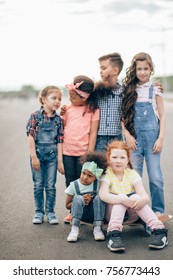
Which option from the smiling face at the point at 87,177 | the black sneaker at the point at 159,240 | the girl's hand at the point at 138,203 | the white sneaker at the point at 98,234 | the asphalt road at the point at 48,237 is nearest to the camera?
the asphalt road at the point at 48,237

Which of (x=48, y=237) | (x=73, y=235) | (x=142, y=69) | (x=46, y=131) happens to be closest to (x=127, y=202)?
(x=73, y=235)

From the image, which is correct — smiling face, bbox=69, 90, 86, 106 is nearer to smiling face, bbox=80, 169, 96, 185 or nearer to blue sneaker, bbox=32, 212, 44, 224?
smiling face, bbox=80, 169, 96, 185

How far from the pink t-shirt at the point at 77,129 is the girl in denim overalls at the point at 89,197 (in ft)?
0.83

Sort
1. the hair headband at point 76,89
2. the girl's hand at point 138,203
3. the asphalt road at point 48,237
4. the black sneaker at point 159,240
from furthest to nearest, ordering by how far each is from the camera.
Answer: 1. the hair headband at point 76,89
2. the girl's hand at point 138,203
3. the black sneaker at point 159,240
4. the asphalt road at point 48,237

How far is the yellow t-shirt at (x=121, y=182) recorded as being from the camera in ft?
13.9

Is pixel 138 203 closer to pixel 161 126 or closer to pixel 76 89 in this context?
pixel 161 126

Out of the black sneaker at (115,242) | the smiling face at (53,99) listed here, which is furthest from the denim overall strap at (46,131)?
the black sneaker at (115,242)

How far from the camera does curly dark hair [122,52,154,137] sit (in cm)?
461

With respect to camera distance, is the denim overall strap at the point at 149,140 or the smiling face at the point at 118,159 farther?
the denim overall strap at the point at 149,140

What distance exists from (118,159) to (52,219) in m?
0.83

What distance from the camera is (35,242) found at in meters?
4.14

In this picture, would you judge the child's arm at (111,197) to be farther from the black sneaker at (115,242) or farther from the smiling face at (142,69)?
the smiling face at (142,69)

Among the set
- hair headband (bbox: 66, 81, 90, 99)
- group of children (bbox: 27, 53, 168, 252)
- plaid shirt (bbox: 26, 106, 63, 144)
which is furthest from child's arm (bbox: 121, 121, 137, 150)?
plaid shirt (bbox: 26, 106, 63, 144)

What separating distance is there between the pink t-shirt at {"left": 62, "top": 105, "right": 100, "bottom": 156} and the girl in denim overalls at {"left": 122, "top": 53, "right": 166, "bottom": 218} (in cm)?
29
